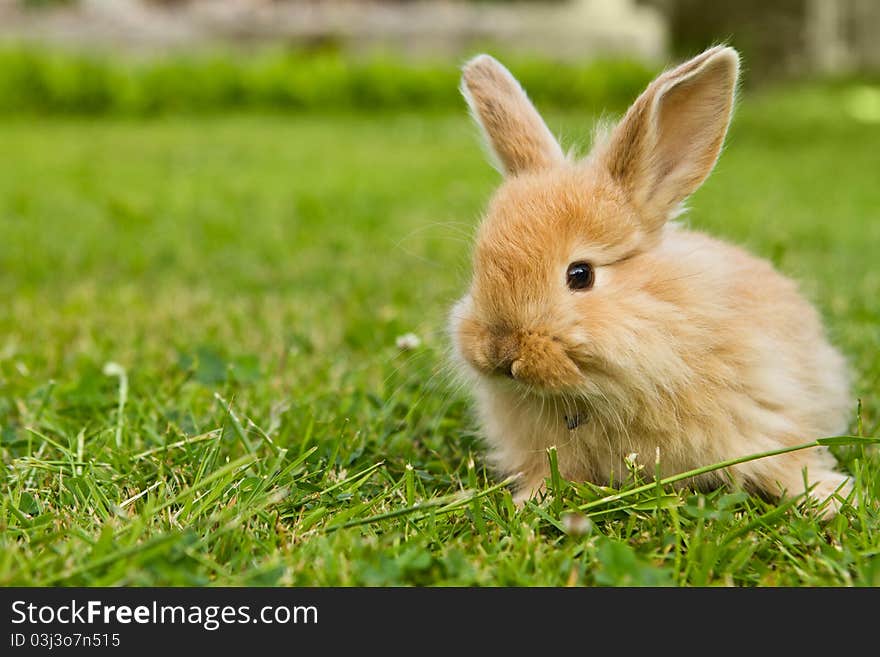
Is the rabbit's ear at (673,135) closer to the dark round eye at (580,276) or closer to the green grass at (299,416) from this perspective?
the dark round eye at (580,276)

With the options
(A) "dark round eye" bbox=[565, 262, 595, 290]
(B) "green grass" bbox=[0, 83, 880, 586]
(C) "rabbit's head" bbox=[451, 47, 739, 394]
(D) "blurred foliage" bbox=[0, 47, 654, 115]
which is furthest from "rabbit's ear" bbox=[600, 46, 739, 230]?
(D) "blurred foliage" bbox=[0, 47, 654, 115]

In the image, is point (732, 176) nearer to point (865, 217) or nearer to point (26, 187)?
point (865, 217)

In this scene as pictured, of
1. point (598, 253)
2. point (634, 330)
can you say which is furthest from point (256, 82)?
point (634, 330)

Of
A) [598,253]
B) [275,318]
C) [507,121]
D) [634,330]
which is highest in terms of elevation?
[507,121]

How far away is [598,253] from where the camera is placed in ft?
7.61

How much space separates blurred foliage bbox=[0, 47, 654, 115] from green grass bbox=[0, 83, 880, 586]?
6.79 metres

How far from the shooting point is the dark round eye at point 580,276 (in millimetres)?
2299

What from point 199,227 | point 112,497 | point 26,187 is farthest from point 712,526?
point 26,187

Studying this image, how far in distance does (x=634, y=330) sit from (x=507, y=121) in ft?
2.58

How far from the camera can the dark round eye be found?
2.30 m

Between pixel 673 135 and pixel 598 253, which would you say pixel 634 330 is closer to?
pixel 598 253

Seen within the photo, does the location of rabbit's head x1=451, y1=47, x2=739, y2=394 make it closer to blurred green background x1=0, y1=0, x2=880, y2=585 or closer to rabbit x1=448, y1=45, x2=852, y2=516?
rabbit x1=448, y1=45, x2=852, y2=516

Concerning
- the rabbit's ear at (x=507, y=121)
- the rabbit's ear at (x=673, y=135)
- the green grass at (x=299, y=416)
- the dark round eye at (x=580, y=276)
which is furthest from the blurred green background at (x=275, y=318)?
the dark round eye at (x=580, y=276)

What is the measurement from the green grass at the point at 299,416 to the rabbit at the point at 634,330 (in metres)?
0.14
